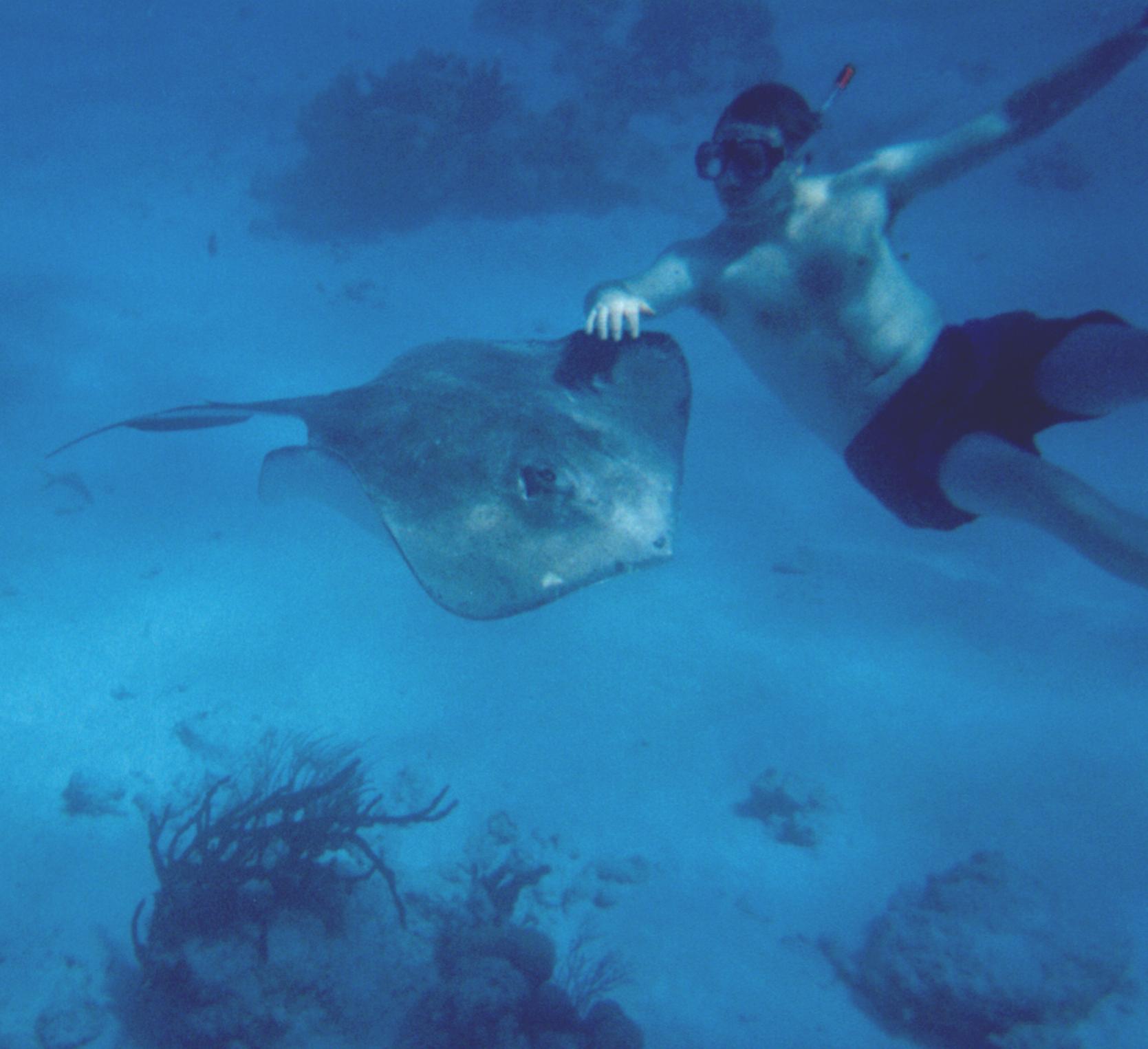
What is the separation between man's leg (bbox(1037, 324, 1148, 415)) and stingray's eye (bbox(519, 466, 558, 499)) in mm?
2844

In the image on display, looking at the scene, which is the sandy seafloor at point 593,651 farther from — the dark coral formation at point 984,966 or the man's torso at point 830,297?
the man's torso at point 830,297

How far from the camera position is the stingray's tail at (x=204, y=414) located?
4543mm

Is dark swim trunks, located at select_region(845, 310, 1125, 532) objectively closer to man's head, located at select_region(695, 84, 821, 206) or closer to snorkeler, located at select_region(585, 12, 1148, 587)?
snorkeler, located at select_region(585, 12, 1148, 587)

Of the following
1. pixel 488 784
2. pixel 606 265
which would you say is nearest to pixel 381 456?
pixel 488 784

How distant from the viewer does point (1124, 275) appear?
1408 centimetres

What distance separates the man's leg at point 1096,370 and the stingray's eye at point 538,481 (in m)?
2.84

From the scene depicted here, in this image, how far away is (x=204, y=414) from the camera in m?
4.68

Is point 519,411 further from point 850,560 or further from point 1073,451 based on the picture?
point 1073,451

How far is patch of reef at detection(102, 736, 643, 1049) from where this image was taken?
4746 millimetres

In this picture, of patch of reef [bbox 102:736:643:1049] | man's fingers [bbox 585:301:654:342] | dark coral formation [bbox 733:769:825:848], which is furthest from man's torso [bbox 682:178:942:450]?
patch of reef [bbox 102:736:643:1049]

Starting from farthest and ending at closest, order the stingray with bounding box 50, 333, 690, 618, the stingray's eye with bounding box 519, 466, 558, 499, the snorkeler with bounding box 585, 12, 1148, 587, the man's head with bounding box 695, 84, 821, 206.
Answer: the man's head with bounding box 695, 84, 821, 206
the snorkeler with bounding box 585, 12, 1148, 587
the stingray's eye with bounding box 519, 466, 558, 499
the stingray with bounding box 50, 333, 690, 618

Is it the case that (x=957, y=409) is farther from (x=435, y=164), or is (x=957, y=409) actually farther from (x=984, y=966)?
(x=435, y=164)

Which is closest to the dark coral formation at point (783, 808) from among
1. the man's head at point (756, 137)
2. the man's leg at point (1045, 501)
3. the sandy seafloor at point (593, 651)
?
the sandy seafloor at point (593, 651)

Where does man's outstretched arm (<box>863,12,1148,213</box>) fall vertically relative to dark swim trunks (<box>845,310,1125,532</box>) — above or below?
above
